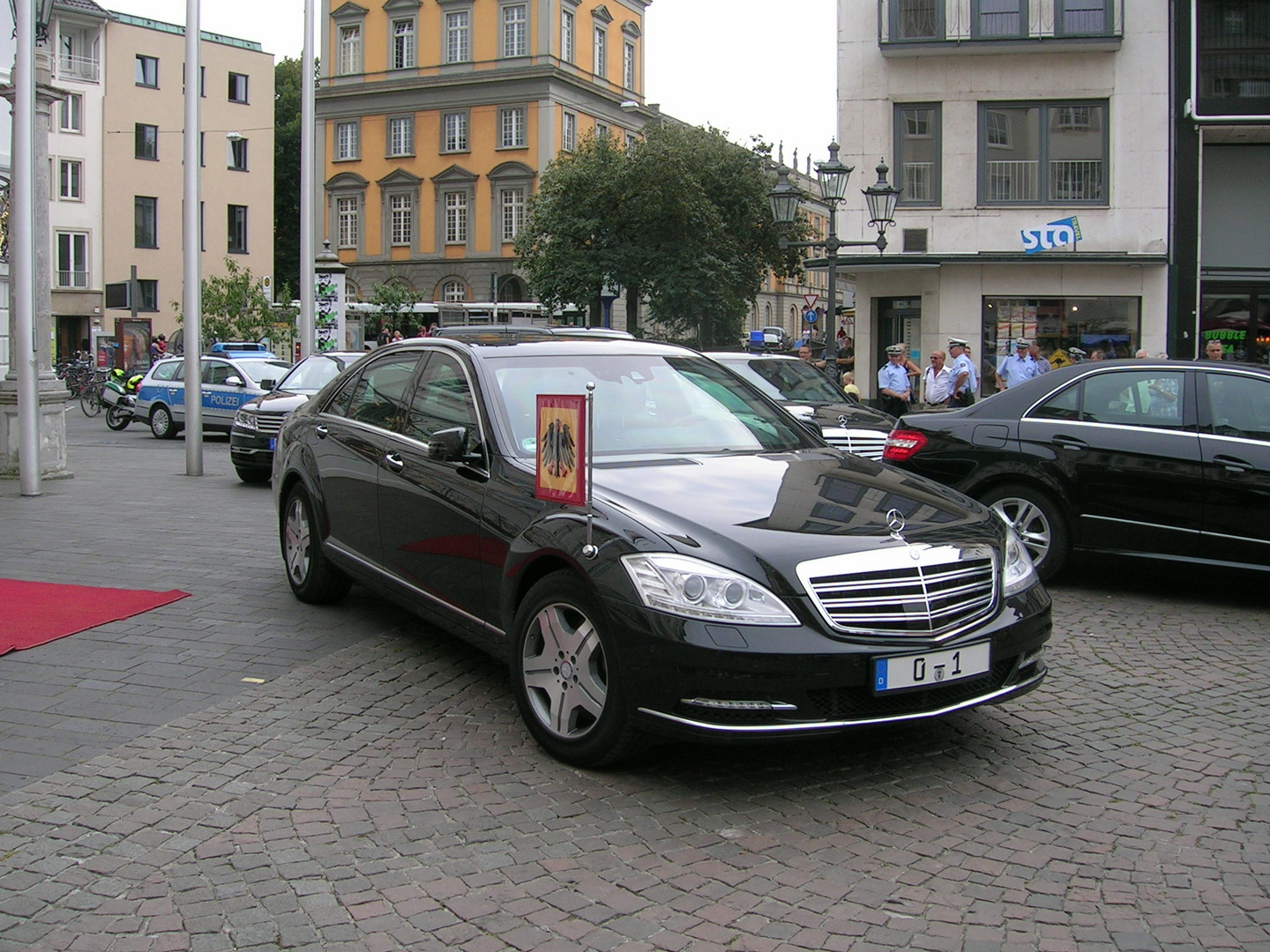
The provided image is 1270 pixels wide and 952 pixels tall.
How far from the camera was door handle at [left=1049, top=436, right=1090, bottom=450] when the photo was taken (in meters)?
8.27

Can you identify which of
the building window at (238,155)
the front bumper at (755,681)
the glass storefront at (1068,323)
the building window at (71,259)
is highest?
the building window at (238,155)

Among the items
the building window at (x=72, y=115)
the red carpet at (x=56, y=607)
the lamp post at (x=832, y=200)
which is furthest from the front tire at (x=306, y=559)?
the building window at (x=72, y=115)

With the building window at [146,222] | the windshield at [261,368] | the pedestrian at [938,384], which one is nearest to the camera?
the pedestrian at [938,384]

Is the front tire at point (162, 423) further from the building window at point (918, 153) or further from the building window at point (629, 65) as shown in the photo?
the building window at point (629, 65)

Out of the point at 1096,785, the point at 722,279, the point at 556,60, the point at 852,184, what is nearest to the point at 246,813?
the point at 1096,785

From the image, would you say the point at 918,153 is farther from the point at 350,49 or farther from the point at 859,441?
the point at 350,49

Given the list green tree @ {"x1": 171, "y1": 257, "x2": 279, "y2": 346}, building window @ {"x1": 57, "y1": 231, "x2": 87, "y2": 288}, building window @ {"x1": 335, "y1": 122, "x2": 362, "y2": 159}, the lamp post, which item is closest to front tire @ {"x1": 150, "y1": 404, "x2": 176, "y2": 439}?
the lamp post

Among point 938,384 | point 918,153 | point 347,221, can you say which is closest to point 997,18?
point 918,153

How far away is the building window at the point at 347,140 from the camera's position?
69.9 m

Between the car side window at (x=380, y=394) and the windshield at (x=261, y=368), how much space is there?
1473 centimetres

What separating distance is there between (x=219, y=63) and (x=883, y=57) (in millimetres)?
41710

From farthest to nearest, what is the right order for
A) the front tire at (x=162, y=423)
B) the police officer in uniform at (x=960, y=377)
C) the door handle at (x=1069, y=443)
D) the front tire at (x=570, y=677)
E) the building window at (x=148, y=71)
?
1. the building window at (x=148, y=71)
2. the front tire at (x=162, y=423)
3. the police officer in uniform at (x=960, y=377)
4. the door handle at (x=1069, y=443)
5. the front tire at (x=570, y=677)

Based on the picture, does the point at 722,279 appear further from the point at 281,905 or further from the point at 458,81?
the point at 281,905

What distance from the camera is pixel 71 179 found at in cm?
5397
